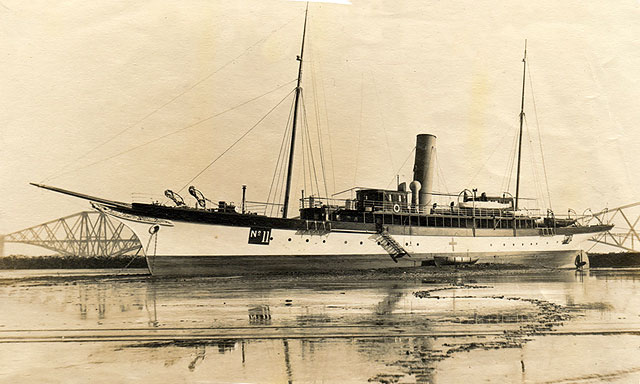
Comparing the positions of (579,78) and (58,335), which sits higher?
(579,78)

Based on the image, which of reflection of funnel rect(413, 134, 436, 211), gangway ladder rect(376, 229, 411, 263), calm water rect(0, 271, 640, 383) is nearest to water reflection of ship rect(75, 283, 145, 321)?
calm water rect(0, 271, 640, 383)

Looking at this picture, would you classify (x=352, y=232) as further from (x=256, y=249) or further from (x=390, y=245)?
(x=256, y=249)

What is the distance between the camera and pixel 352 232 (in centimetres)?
2303

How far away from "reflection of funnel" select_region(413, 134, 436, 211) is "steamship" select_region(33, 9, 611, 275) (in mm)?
65

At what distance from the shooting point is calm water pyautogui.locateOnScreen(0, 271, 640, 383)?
585cm

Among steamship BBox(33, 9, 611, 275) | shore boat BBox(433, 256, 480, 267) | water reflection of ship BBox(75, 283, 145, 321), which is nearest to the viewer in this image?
water reflection of ship BBox(75, 283, 145, 321)

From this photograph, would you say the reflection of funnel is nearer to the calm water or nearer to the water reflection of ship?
the calm water

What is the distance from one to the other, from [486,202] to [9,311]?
87.5ft

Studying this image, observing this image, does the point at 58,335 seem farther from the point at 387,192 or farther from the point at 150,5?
the point at 387,192

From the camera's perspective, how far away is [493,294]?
13.9m

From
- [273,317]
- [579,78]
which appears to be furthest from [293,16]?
[579,78]

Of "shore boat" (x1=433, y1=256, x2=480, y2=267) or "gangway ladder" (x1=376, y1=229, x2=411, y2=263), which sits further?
"shore boat" (x1=433, y1=256, x2=480, y2=267)

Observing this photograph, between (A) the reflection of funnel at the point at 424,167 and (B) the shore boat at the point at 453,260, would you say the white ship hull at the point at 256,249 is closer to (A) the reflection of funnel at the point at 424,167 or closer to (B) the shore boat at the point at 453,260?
(B) the shore boat at the point at 453,260

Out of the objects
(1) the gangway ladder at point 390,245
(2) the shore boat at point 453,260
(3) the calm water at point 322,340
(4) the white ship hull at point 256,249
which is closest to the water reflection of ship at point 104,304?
(3) the calm water at point 322,340
